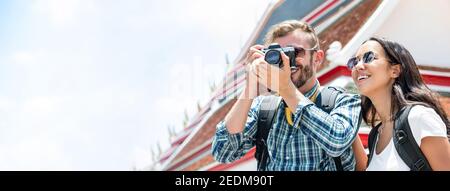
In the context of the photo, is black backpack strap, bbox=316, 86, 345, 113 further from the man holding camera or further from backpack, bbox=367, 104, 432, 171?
backpack, bbox=367, 104, 432, 171

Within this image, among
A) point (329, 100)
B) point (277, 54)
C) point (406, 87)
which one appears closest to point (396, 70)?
point (406, 87)

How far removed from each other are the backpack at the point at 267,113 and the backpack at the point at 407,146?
0.57 feet

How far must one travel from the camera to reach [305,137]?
1315 mm

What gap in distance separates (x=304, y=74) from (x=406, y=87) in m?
0.23

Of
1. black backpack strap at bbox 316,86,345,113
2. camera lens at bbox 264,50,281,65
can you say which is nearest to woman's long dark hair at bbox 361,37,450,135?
black backpack strap at bbox 316,86,345,113

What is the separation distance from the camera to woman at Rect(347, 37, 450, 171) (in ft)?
3.93

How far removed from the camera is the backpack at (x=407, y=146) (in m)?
1.17

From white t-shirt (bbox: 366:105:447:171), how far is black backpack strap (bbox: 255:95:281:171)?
10.7 inches

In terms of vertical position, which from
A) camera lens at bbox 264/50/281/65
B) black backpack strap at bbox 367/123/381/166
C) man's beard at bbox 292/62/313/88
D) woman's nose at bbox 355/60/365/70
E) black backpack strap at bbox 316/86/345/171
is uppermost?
camera lens at bbox 264/50/281/65

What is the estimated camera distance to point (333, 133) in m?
1.20

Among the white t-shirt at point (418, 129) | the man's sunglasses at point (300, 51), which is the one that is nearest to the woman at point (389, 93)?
the white t-shirt at point (418, 129)

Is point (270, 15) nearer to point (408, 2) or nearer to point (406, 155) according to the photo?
point (408, 2)
